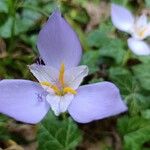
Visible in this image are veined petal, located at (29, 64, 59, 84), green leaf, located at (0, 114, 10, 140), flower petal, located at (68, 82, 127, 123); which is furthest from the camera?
green leaf, located at (0, 114, 10, 140)

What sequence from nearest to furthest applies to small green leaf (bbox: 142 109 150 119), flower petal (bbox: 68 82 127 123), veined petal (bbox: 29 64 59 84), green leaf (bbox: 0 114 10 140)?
flower petal (bbox: 68 82 127 123) < veined petal (bbox: 29 64 59 84) < green leaf (bbox: 0 114 10 140) < small green leaf (bbox: 142 109 150 119)

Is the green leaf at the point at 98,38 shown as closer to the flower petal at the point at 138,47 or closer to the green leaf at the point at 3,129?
the flower petal at the point at 138,47

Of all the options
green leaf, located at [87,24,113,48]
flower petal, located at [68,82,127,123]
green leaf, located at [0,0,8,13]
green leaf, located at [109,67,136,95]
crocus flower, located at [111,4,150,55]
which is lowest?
green leaf, located at [109,67,136,95]

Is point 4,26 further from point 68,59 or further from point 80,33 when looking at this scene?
point 68,59

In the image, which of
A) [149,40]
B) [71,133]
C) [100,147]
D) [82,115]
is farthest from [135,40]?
[82,115]

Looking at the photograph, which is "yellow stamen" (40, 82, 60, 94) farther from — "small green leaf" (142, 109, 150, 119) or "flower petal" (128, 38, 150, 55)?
"flower petal" (128, 38, 150, 55)

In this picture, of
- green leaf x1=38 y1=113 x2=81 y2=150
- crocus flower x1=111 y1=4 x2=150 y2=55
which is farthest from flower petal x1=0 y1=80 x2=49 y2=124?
crocus flower x1=111 y1=4 x2=150 y2=55
